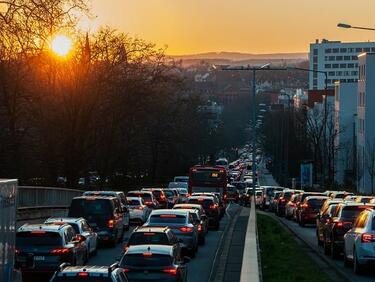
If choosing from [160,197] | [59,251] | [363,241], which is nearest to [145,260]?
[59,251]

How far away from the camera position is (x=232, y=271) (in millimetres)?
26938

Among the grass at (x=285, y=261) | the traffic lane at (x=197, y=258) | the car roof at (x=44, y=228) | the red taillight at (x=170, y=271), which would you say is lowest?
the traffic lane at (x=197, y=258)

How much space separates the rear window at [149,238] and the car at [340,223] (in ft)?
24.4

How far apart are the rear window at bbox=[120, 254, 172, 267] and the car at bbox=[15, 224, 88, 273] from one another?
380 centimetres

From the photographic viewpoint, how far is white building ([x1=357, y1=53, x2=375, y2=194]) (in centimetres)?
9438

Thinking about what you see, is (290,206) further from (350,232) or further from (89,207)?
(350,232)

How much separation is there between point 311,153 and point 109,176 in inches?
1478

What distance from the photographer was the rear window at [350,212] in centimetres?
2910

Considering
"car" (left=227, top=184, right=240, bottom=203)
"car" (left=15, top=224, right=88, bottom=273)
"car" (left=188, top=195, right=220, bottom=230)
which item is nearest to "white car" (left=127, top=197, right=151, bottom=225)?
"car" (left=188, top=195, right=220, bottom=230)

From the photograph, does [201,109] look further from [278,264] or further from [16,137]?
[278,264]

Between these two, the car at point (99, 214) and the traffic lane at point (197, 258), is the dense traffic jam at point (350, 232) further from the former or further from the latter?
the car at point (99, 214)

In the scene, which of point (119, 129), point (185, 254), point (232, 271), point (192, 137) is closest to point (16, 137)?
point (185, 254)

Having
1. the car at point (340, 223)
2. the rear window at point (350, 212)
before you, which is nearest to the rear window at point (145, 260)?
the car at point (340, 223)

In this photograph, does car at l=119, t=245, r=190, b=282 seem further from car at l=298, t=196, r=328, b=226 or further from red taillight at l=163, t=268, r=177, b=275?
car at l=298, t=196, r=328, b=226
